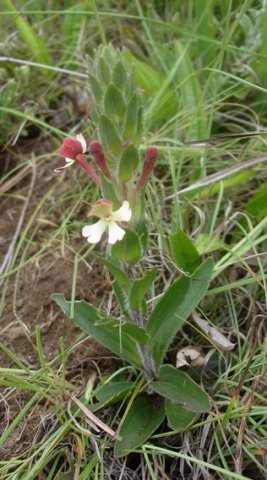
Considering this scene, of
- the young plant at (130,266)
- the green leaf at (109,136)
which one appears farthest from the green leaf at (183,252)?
the green leaf at (109,136)

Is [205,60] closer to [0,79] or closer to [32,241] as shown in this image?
[0,79]

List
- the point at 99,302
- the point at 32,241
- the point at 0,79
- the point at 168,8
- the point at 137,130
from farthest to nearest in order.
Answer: the point at 168,8 < the point at 0,79 < the point at 32,241 < the point at 99,302 < the point at 137,130

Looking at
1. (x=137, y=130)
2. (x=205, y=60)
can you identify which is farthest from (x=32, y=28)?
(x=137, y=130)

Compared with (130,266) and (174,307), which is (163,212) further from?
(130,266)

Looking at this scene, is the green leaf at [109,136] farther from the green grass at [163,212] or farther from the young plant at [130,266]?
the green grass at [163,212]

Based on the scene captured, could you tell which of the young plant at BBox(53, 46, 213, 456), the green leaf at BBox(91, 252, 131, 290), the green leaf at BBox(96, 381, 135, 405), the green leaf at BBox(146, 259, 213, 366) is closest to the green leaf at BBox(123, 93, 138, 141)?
the young plant at BBox(53, 46, 213, 456)

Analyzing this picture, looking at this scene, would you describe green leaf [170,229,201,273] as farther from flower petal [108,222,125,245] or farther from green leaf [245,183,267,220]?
flower petal [108,222,125,245]

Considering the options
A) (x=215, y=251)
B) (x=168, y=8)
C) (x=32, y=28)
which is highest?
(x=32, y=28)
